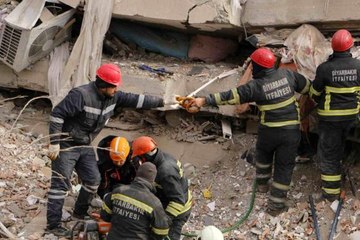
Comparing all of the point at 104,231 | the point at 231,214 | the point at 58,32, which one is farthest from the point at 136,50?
the point at 104,231

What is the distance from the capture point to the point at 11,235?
539 centimetres

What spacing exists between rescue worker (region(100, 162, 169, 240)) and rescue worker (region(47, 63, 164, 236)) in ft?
3.07

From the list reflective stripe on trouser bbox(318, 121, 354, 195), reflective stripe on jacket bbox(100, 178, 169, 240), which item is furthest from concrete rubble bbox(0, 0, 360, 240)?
reflective stripe on jacket bbox(100, 178, 169, 240)

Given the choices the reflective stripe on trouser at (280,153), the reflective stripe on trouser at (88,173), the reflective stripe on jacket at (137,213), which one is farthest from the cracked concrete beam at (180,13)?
the reflective stripe on jacket at (137,213)

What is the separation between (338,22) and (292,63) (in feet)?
2.79

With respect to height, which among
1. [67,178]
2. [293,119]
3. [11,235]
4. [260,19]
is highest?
[260,19]

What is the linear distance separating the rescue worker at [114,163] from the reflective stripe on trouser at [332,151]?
7.12ft

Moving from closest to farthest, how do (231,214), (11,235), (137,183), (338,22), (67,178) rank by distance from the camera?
(137,183)
(11,235)
(67,178)
(231,214)
(338,22)

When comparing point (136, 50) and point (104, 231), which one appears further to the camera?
point (136, 50)

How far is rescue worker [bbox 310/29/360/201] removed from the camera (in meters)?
6.12

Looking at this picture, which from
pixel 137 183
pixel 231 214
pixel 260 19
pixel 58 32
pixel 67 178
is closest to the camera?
pixel 137 183

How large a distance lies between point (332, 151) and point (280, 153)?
591 millimetres

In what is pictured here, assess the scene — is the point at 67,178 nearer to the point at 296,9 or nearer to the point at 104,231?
the point at 104,231

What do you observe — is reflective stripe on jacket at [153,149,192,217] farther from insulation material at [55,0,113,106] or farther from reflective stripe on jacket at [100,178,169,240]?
insulation material at [55,0,113,106]
